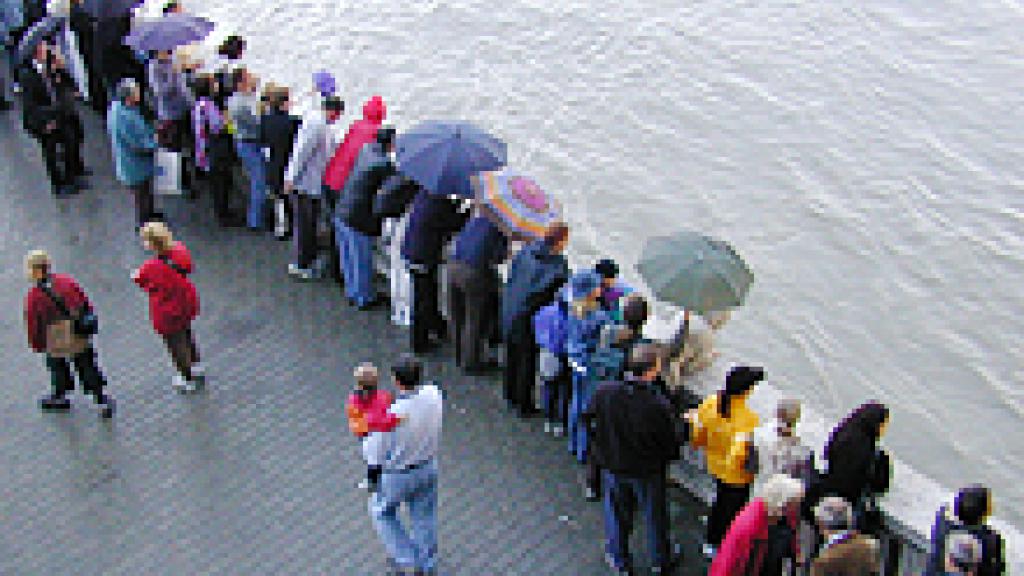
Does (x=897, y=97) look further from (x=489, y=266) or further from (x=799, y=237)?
(x=489, y=266)

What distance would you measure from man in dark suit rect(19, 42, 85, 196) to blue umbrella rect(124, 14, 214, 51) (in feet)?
3.03

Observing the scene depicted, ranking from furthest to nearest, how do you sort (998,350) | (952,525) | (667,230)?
1. (667,230)
2. (998,350)
3. (952,525)

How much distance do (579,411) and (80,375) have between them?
377 cm

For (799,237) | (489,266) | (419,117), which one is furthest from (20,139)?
(799,237)

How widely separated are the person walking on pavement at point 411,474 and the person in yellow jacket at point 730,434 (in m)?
1.63

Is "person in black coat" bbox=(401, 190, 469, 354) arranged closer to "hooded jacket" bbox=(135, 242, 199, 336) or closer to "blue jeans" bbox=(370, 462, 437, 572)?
"hooded jacket" bbox=(135, 242, 199, 336)

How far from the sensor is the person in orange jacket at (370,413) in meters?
7.38

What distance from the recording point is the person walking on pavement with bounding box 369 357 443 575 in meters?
7.32

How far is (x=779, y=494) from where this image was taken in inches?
263

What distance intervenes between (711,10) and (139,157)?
11150 mm

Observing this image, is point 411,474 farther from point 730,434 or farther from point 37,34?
point 37,34

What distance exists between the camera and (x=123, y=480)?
911 centimetres

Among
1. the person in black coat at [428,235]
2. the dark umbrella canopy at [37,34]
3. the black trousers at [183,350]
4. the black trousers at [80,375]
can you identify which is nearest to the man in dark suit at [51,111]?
the dark umbrella canopy at [37,34]

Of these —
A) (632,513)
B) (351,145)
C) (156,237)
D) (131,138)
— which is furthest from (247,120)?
(632,513)
